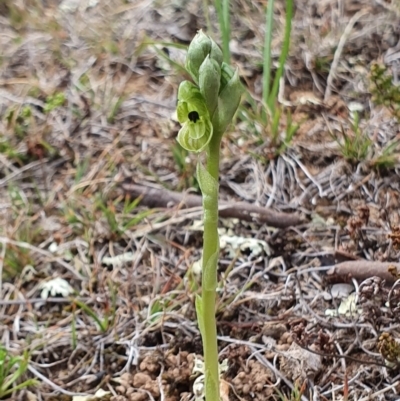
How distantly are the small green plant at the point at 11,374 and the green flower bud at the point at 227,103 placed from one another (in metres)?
0.97

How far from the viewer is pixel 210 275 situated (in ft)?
4.44

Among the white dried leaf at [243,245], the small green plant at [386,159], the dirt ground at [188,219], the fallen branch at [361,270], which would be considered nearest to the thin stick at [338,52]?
the dirt ground at [188,219]

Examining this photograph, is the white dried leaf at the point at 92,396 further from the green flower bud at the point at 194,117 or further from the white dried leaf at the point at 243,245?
the green flower bud at the point at 194,117

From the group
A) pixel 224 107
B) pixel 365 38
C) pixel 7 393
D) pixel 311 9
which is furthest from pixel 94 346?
pixel 311 9

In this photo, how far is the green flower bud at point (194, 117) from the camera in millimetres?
1273

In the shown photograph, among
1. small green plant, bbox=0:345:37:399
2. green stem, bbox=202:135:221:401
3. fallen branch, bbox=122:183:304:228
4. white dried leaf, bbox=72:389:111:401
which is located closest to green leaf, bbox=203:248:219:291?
green stem, bbox=202:135:221:401

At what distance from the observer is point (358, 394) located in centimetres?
162

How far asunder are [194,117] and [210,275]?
350 mm

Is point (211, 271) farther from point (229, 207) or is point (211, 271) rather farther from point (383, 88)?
point (383, 88)

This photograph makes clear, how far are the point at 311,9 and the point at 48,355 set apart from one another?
7.53ft

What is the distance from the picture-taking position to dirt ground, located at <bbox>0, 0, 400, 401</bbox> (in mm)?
1754

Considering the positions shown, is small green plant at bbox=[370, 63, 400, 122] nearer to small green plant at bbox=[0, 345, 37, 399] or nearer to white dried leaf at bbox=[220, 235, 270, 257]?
white dried leaf at bbox=[220, 235, 270, 257]

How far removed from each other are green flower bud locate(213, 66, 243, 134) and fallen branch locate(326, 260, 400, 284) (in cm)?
81

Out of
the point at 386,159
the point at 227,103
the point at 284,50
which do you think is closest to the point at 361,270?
the point at 386,159
